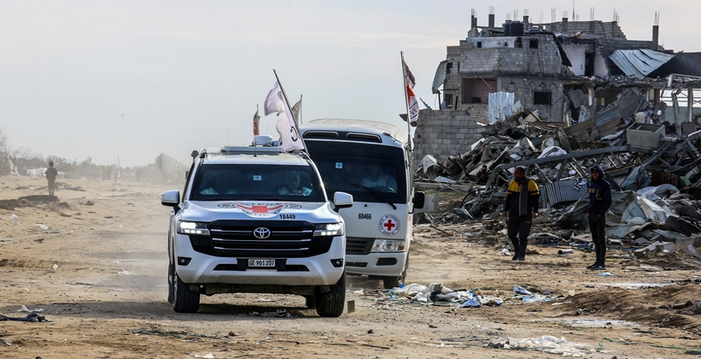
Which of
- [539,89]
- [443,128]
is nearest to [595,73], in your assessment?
[539,89]

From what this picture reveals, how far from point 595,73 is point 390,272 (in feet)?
239

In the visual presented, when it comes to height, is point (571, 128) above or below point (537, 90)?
below

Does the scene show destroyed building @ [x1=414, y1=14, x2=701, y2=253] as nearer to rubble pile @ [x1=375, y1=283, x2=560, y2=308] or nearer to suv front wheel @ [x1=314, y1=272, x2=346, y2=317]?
rubble pile @ [x1=375, y1=283, x2=560, y2=308]

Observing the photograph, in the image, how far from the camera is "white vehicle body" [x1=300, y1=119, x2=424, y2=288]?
46.8ft

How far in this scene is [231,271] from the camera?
1081 cm

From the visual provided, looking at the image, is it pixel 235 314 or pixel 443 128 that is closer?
pixel 235 314

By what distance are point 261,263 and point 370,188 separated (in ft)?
13.0

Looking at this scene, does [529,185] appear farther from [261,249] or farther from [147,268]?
[261,249]

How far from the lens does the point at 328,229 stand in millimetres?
11086

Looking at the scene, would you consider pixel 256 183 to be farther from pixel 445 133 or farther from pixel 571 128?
pixel 445 133

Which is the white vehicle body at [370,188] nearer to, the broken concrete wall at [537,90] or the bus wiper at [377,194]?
the bus wiper at [377,194]

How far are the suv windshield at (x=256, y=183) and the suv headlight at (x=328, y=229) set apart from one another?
695 mm

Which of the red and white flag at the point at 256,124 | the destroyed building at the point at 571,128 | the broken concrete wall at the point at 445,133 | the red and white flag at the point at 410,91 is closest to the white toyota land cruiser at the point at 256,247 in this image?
the destroyed building at the point at 571,128

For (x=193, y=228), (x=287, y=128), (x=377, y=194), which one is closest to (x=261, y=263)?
(x=193, y=228)
